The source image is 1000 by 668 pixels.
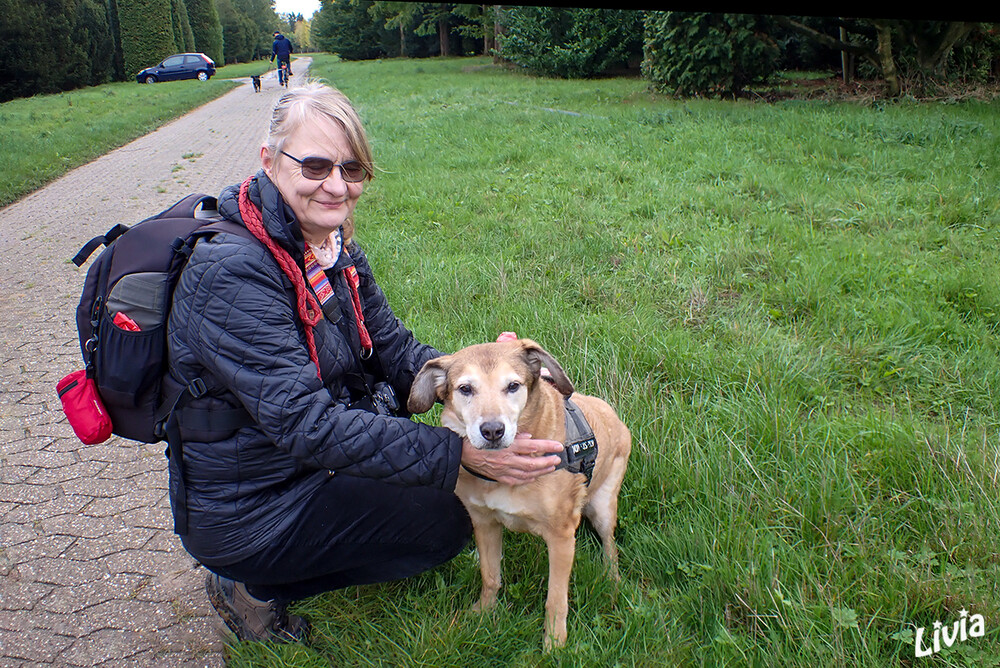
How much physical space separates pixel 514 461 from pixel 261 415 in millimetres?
953

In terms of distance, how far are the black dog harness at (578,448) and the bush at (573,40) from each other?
82.9 feet

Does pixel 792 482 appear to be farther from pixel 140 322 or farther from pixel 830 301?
pixel 140 322

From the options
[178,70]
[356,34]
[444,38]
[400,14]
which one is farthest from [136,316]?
[356,34]

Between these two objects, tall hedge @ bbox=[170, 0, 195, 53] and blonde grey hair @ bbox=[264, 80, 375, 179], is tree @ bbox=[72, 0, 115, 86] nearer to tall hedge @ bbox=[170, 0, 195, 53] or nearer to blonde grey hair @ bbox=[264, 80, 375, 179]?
tall hedge @ bbox=[170, 0, 195, 53]

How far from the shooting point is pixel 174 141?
17016 mm

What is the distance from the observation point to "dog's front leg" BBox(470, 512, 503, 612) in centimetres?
289

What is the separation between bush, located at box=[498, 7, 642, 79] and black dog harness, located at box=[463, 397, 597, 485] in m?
25.3

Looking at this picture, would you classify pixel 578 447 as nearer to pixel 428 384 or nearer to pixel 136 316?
pixel 428 384

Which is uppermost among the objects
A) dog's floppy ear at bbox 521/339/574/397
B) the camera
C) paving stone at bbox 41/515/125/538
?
dog's floppy ear at bbox 521/339/574/397

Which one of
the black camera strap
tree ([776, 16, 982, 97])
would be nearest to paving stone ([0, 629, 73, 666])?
the black camera strap

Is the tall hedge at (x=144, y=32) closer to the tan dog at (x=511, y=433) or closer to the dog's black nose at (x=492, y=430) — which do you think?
the tan dog at (x=511, y=433)

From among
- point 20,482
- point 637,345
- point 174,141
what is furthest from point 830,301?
point 174,141

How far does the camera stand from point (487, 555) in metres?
2.93

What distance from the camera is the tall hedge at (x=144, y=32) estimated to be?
126ft
